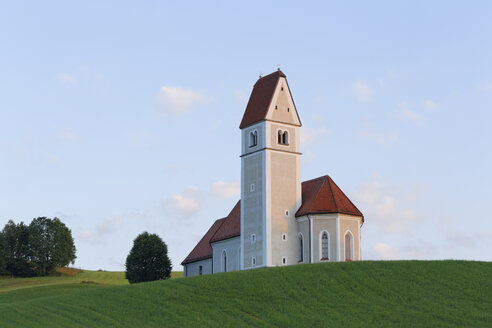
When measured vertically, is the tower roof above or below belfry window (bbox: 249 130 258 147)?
above

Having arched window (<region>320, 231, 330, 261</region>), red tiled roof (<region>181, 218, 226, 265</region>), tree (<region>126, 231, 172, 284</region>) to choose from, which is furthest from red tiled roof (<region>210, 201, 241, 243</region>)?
tree (<region>126, 231, 172, 284</region>)

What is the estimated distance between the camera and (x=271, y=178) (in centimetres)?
7400

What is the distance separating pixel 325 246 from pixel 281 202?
6161 millimetres

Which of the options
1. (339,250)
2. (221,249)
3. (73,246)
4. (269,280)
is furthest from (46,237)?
(269,280)

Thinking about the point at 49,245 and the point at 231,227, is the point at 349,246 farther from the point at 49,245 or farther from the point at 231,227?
the point at 49,245

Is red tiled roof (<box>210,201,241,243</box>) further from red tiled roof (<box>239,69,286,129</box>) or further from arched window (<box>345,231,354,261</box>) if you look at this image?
arched window (<box>345,231,354,261</box>)

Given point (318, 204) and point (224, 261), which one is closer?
point (318, 204)

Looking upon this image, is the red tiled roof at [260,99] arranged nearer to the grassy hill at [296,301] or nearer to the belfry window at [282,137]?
the belfry window at [282,137]

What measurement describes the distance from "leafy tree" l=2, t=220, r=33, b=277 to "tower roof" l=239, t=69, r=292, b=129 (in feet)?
186

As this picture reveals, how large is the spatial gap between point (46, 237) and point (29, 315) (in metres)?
78.2

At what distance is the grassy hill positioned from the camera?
46031mm

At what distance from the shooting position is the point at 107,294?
177 ft

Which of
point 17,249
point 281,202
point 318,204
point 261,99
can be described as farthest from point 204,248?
point 17,249

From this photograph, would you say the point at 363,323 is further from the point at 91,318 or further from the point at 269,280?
the point at 91,318
